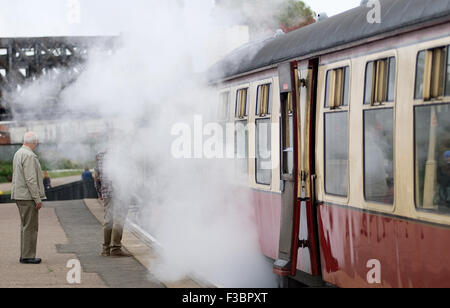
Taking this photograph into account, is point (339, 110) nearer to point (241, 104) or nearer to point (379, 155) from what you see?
point (379, 155)

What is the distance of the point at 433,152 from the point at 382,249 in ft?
3.96

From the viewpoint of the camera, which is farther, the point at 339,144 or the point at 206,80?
the point at 206,80

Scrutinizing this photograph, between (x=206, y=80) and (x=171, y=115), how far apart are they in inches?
55.4

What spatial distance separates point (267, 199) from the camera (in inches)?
426

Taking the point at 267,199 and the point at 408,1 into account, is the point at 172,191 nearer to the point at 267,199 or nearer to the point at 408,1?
the point at 267,199

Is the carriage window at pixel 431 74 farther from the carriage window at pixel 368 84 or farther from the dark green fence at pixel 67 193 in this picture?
the dark green fence at pixel 67 193

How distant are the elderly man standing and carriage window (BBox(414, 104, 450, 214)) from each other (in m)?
6.52

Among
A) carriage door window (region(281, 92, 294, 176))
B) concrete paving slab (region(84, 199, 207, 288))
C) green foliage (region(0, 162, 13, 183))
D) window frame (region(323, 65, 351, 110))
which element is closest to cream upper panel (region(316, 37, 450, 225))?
window frame (region(323, 65, 351, 110))

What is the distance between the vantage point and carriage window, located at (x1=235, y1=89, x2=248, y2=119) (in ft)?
38.3

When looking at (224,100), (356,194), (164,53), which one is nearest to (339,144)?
(356,194)

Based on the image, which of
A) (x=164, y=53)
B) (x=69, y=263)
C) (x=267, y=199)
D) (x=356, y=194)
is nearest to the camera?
(x=356, y=194)

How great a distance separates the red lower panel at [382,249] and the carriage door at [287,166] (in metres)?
0.41

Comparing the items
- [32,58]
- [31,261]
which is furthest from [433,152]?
[32,58]
